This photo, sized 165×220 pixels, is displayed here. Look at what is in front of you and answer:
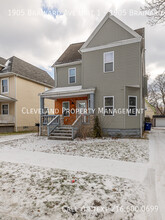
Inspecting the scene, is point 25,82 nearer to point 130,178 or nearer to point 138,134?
point 138,134

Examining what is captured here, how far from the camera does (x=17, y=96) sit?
52.4ft

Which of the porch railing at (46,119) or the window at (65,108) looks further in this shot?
the window at (65,108)

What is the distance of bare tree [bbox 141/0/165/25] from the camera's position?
5.86 meters

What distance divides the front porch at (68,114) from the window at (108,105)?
1079 millimetres

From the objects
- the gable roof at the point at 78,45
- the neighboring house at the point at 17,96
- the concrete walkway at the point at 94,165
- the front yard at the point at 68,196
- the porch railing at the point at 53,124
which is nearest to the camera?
the front yard at the point at 68,196

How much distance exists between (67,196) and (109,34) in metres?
11.1

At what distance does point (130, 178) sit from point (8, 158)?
4526 millimetres

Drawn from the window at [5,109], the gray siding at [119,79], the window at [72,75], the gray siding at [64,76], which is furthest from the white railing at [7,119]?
the gray siding at [119,79]

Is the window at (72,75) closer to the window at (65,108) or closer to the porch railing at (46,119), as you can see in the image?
the window at (65,108)

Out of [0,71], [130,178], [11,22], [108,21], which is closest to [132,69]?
[108,21]

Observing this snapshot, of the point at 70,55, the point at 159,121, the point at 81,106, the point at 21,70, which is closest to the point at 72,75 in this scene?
the point at 70,55

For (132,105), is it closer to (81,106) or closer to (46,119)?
(81,106)

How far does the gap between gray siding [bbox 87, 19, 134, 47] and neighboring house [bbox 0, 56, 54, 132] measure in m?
10.4

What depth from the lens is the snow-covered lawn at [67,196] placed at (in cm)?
207
